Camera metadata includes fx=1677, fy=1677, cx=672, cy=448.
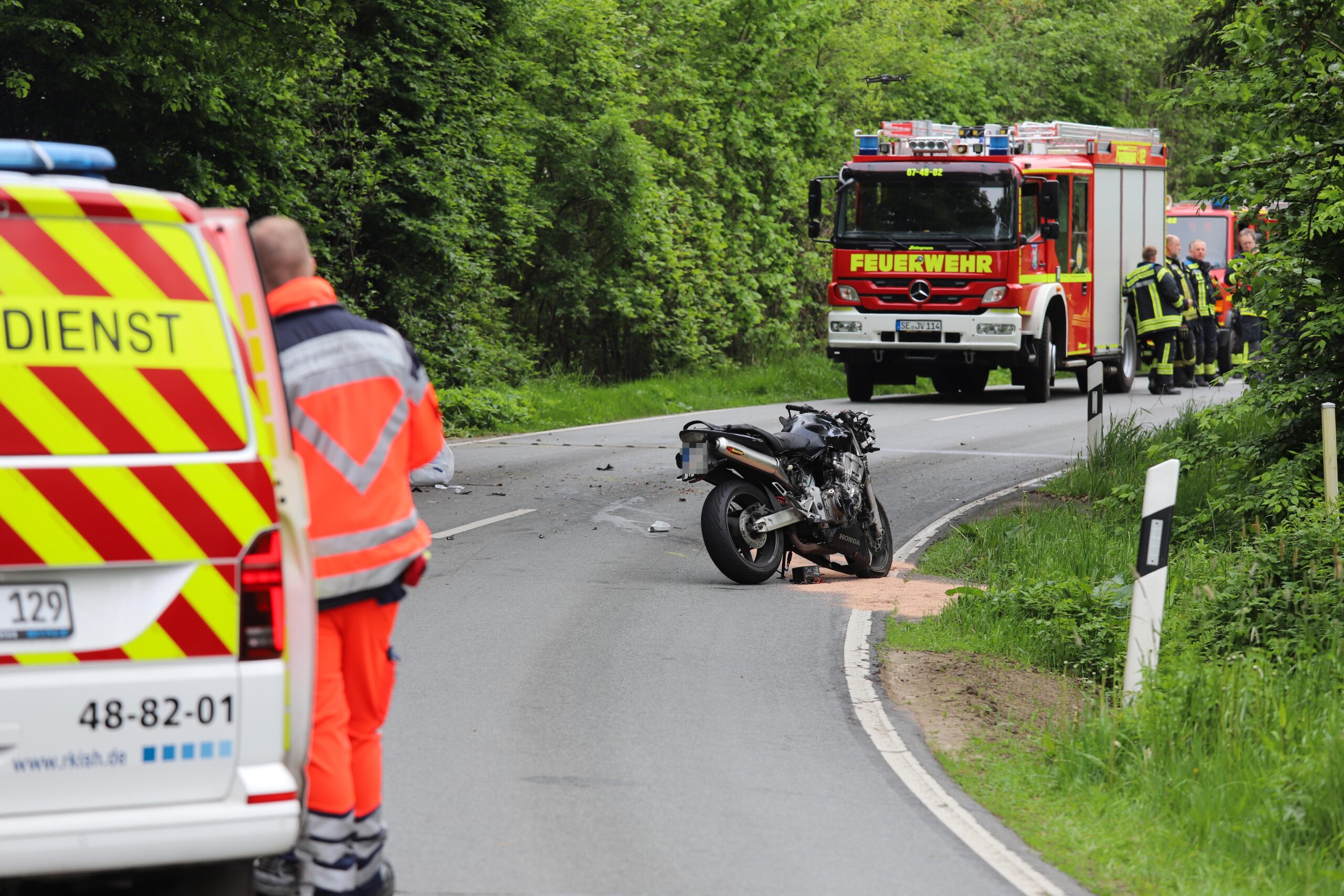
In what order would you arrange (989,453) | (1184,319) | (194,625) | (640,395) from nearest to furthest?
(194,625) < (989,453) < (640,395) < (1184,319)

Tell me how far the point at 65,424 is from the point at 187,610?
53 centimetres

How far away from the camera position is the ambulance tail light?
13.4ft

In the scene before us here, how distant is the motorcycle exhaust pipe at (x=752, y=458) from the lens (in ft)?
33.8

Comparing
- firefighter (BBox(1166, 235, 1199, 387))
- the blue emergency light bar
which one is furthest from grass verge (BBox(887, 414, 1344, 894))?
firefighter (BBox(1166, 235, 1199, 387))

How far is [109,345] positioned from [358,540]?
0.85 meters

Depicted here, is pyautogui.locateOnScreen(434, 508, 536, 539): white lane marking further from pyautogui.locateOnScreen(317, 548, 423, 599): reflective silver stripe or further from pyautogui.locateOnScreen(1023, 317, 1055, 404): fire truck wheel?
pyautogui.locateOnScreen(1023, 317, 1055, 404): fire truck wheel

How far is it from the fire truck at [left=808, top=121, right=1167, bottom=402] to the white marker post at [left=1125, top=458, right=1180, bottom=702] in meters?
16.5

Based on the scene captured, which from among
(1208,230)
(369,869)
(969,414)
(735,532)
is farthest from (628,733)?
(1208,230)

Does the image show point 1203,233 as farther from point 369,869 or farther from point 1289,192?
point 369,869

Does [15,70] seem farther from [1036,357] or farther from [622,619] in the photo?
[1036,357]

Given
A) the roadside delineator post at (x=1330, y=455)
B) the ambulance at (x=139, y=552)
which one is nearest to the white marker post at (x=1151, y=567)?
the roadside delineator post at (x=1330, y=455)

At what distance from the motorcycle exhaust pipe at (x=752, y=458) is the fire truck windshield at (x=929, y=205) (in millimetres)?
13716

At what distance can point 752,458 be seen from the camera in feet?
34.0

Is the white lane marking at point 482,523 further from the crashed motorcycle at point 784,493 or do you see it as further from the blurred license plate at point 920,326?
the blurred license plate at point 920,326
